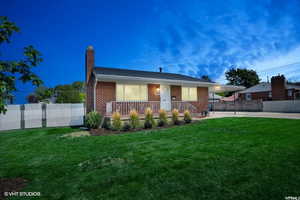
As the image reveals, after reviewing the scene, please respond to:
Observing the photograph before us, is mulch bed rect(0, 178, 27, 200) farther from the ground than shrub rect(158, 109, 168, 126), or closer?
closer

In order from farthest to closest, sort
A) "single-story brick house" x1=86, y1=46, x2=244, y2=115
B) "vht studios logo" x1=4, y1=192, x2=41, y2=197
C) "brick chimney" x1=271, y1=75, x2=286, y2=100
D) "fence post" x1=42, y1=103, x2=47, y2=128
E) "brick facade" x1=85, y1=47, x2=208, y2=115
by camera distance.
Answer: "brick chimney" x1=271, y1=75, x2=286, y2=100, "fence post" x1=42, y1=103, x2=47, y2=128, "brick facade" x1=85, y1=47, x2=208, y2=115, "single-story brick house" x1=86, y1=46, x2=244, y2=115, "vht studios logo" x1=4, y1=192, x2=41, y2=197

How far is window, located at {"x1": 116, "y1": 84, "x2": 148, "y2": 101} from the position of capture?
10.5m

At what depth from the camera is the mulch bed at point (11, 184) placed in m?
2.51

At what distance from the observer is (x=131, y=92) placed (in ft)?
35.9

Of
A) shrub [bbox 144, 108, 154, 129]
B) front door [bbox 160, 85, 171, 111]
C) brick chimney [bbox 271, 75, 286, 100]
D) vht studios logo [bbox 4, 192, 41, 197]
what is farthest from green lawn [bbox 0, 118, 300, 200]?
brick chimney [bbox 271, 75, 286, 100]

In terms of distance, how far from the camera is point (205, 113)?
13.5m

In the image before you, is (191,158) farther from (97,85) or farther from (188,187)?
(97,85)

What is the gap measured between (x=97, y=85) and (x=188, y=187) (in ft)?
28.7

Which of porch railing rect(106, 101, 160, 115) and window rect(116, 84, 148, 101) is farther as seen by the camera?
window rect(116, 84, 148, 101)

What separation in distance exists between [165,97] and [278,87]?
20481 mm

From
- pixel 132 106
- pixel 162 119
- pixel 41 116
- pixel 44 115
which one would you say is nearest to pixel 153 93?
pixel 132 106

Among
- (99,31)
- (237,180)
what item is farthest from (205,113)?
(99,31)

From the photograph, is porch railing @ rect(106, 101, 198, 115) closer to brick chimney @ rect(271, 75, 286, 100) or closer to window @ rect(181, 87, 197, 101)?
window @ rect(181, 87, 197, 101)

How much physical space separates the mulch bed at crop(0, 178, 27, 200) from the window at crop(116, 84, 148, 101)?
773 cm
